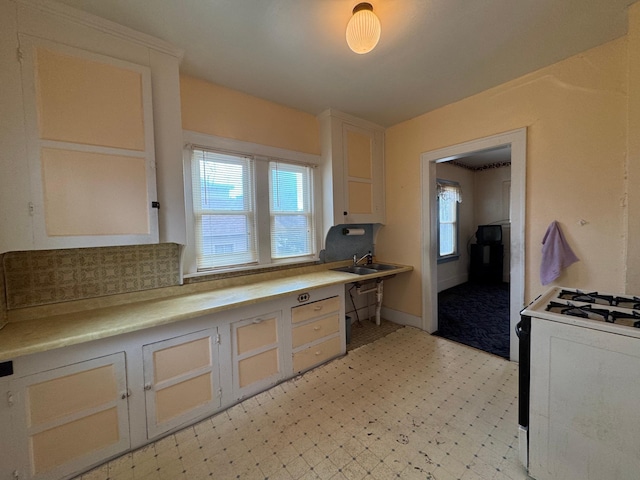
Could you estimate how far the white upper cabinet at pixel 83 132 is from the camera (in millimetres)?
1358

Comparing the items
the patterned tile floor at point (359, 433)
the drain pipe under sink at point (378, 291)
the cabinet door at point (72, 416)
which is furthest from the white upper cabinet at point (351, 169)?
the cabinet door at point (72, 416)

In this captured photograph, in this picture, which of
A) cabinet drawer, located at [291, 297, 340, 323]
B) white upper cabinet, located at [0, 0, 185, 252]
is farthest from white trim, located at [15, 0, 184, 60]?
cabinet drawer, located at [291, 297, 340, 323]

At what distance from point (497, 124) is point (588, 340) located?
2139 millimetres

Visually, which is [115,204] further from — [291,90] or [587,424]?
[587,424]

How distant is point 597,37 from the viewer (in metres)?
1.80

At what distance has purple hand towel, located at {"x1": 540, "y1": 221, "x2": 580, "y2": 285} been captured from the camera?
2086 mm

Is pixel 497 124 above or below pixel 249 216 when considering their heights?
above

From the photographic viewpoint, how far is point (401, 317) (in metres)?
3.43

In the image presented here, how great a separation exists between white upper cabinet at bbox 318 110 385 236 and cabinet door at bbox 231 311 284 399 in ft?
4.54

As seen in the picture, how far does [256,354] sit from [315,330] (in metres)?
0.61

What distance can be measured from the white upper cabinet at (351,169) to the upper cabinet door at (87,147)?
5.77 ft

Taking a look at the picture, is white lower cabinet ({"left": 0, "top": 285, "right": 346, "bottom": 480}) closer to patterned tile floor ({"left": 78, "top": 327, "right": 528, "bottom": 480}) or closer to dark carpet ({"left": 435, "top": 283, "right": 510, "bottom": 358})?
patterned tile floor ({"left": 78, "top": 327, "right": 528, "bottom": 480})

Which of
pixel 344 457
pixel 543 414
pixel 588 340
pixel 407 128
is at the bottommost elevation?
pixel 344 457

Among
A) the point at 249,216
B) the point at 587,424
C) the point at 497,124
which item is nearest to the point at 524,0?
the point at 497,124
